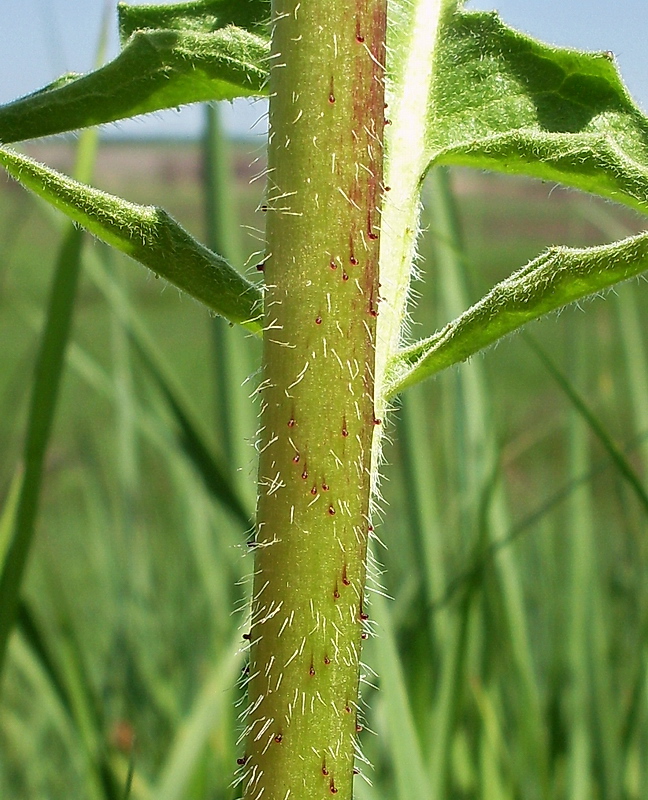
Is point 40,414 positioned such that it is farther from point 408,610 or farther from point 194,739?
point 408,610

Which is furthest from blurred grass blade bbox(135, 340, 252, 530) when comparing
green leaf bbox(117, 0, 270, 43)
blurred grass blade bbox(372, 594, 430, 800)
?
green leaf bbox(117, 0, 270, 43)

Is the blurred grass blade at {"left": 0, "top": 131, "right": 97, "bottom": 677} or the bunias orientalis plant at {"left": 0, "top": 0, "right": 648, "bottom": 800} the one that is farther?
the blurred grass blade at {"left": 0, "top": 131, "right": 97, "bottom": 677}

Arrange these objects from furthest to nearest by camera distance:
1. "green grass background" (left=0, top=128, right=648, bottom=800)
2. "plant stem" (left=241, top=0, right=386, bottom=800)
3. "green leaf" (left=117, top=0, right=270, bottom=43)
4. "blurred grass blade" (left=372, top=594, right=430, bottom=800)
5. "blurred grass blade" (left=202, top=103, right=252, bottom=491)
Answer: "blurred grass blade" (left=202, top=103, right=252, bottom=491), "green grass background" (left=0, top=128, right=648, bottom=800), "blurred grass blade" (left=372, top=594, right=430, bottom=800), "green leaf" (left=117, top=0, right=270, bottom=43), "plant stem" (left=241, top=0, right=386, bottom=800)

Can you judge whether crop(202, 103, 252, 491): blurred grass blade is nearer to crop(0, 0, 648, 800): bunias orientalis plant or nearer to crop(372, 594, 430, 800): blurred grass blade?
crop(372, 594, 430, 800): blurred grass blade

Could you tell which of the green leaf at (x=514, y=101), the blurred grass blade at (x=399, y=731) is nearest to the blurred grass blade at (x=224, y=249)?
the blurred grass blade at (x=399, y=731)

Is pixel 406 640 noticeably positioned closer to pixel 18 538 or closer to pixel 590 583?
pixel 590 583

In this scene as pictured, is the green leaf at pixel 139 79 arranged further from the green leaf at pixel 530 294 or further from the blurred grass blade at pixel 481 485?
the blurred grass blade at pixel 481 485
